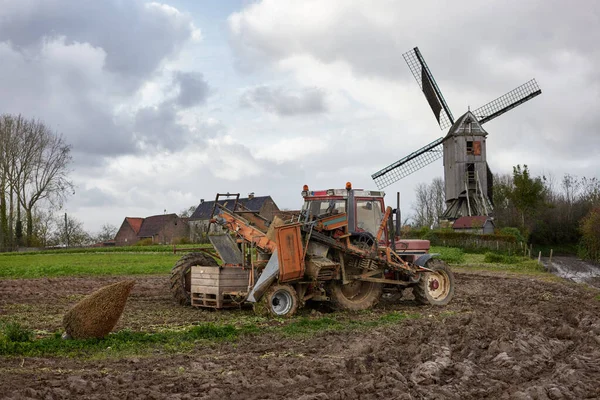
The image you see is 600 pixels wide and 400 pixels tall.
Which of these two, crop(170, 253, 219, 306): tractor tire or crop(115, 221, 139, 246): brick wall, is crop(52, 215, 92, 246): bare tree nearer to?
crop(115, 221, 139, 246): brick wall


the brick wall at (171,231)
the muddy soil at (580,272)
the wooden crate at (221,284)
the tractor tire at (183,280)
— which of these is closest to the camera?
the wooden crate at (221,284)

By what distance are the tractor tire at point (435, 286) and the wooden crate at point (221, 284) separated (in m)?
4.45

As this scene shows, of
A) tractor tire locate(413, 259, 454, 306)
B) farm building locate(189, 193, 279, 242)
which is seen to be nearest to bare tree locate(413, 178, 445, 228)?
farm building locate(189, 193, 279, 242)

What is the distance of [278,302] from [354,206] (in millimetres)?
3036

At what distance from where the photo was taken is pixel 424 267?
54.9 ft

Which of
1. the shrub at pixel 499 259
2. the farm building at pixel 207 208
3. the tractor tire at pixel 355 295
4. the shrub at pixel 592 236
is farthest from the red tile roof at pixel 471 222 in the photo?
the tractor tire at pixel 355 295

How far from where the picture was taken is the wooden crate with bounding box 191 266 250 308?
1486 cm

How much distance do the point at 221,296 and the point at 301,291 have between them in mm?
1793

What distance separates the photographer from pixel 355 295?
15.8m

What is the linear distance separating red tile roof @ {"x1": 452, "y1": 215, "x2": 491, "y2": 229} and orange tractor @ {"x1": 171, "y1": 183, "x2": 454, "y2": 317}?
37.9m

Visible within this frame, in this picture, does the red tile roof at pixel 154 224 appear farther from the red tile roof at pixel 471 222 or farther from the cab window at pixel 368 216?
the cab window at pixel 368 216

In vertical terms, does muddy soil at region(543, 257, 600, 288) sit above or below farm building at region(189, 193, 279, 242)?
below

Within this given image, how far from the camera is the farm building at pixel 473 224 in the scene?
176 feet

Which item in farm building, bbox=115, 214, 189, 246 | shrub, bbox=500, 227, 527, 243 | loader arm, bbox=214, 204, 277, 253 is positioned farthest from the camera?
farm building, bbox=115, 214, 189, 246
